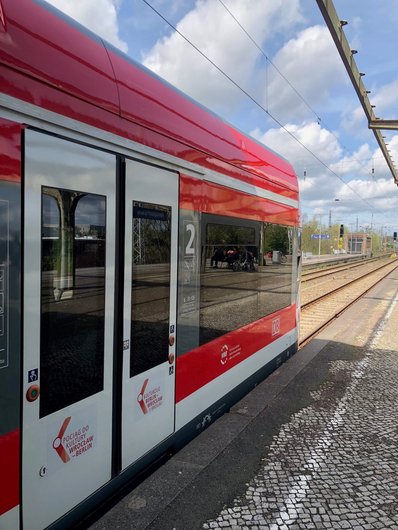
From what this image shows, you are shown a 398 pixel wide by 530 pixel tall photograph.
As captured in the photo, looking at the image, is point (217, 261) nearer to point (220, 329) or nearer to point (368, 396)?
point (220, 329)

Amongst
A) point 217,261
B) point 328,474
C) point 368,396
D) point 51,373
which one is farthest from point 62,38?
point 368,396

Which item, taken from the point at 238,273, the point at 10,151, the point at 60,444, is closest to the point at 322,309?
the point at 238,273

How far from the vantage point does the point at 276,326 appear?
21.9 feet

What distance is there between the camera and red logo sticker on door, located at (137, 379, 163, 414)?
330cm

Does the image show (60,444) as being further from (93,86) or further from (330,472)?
(330,472)

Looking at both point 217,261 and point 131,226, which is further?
point 217,261

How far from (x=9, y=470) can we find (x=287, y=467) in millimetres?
2615

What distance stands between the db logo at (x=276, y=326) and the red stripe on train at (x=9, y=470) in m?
4.69

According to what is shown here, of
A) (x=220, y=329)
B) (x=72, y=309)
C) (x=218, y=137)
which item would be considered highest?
(x=218, y=137)

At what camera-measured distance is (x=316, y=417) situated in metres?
5.23

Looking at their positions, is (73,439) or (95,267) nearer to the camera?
(73,439)

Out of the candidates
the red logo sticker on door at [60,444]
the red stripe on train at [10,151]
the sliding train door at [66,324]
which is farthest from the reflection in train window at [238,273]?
the red stripe on train at [10,151]

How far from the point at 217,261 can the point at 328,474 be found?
7.22 feet

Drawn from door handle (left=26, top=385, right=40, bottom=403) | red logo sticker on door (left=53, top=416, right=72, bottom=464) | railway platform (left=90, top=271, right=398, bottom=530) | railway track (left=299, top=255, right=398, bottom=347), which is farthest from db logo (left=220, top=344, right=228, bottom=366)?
railway track (left=299, top=255, right=398, bottom=347)
